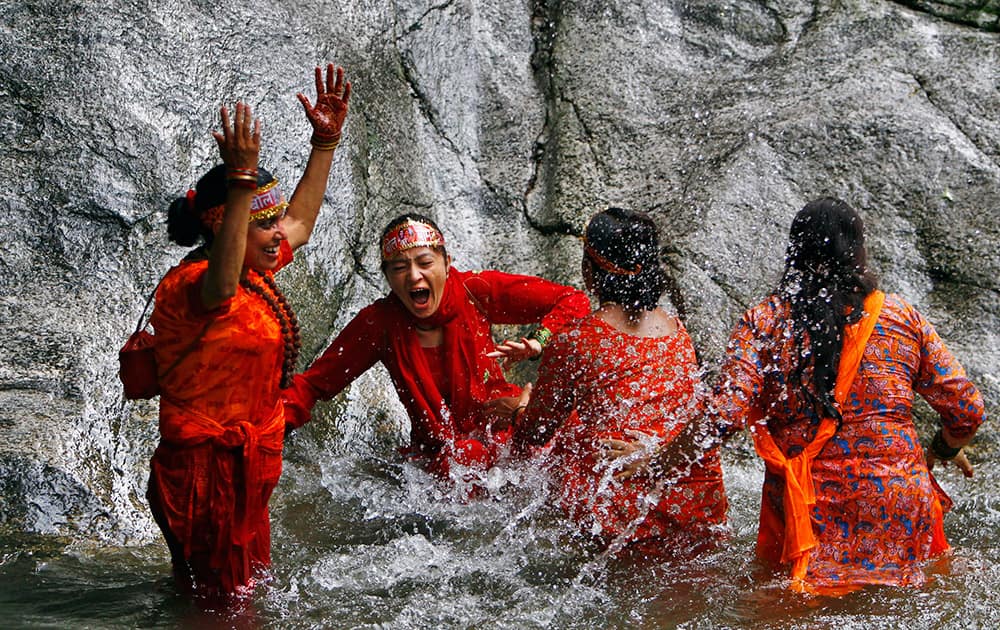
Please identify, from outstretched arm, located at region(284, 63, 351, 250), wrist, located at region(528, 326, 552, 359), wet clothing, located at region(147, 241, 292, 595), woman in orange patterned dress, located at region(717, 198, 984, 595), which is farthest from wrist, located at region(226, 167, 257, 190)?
wrist, located at region(528, 326, 552, 359)

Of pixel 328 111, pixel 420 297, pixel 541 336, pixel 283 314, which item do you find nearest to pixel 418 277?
pixel 420 297

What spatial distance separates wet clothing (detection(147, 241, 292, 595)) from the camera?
131 inches

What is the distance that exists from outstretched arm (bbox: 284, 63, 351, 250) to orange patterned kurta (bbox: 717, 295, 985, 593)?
1571mm

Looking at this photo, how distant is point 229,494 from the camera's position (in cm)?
346

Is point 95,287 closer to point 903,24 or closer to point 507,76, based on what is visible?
point 507,76

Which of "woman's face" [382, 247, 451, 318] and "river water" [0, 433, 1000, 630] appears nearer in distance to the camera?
"river water" [0, 433, 1000, 630]

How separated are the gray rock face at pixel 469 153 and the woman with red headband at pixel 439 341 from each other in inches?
32.7

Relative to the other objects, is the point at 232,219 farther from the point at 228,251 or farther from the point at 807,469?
the point at 807,469

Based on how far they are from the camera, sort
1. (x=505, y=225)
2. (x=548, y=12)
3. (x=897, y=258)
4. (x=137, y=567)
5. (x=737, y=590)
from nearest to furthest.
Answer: (x=737, y=590), (x=137, y=567), (x=897, y=258), (x=505, y=225), (x=548, y=12)

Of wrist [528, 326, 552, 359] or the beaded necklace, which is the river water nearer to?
wrist [528, 326, 552, 359]

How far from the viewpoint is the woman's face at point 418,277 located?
4.51 metres

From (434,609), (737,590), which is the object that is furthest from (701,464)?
(434,609)

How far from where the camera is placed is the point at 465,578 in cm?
399

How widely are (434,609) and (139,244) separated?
251 cm
